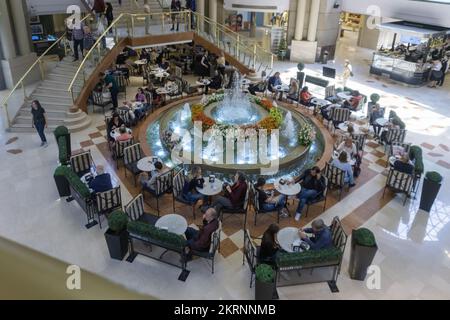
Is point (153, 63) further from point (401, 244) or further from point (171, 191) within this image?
point (401, 244)

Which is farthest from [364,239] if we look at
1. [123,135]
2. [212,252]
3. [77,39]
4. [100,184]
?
[77,39]

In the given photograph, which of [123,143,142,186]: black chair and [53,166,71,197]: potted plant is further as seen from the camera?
[123,143,142,186]: black chair

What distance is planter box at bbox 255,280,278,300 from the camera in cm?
573

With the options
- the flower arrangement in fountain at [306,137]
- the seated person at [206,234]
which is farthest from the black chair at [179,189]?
the flower arrangement in fountain at [306,137]

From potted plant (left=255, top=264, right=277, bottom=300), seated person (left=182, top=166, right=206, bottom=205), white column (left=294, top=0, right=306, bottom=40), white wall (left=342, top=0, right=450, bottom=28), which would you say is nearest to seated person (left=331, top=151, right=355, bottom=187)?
seated person (left=182, top=166, right=206, bottom=205)

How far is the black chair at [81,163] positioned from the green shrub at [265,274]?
5169 mm

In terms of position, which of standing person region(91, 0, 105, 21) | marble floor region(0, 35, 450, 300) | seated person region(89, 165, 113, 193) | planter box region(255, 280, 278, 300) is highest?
standing person region(91, 0, 105, 21)

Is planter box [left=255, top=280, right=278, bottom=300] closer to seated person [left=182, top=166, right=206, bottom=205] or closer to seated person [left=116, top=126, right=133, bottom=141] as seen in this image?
seated person [left=182, top=166, right=206, bottom=205]

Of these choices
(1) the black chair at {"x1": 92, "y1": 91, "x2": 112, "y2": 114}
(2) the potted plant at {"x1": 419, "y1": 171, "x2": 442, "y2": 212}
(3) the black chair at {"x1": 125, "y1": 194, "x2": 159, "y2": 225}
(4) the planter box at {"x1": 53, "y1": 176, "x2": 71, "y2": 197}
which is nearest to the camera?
(3) the black chair at {"x1": 125, "y1": 194, "x2": 159, "y2": 225}

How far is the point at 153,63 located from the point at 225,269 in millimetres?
13900

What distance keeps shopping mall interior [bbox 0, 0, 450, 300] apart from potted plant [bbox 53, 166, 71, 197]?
3 cm

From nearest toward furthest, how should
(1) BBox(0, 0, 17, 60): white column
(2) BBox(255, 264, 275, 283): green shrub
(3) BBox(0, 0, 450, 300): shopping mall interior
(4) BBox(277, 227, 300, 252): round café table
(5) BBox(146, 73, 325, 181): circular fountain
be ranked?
(2) BBox(255, 264, 275, 283): green shrub
(3) BBox(0, 0, 450, 300): shopping mall interior
(4) BBox(277, 227, 300, 252): round café table
(5) BBox(146, 73, 325, 181): circular fountain
(1) BBox(0, 0, 17, 60): white column

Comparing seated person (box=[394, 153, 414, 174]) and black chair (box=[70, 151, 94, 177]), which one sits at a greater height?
seated person (box=[394, 153, 414, 174])
